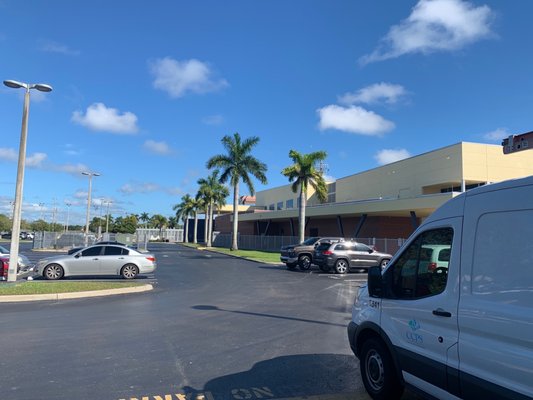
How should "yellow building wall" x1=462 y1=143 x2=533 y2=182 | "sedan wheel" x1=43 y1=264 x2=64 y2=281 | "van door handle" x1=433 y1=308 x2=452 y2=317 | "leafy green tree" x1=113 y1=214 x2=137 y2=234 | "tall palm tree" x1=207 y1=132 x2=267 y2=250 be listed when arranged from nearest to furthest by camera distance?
"van door handle" x1=433 y1=308 x2=452 y2=317
"sedan wheel" x1=43 y1=264 x2=64 y2=281
"yellow building wall" x1=462 y1=143 x2=533 y2=182
"tall palm tree" x1=207 y1=132 x2=267 y2=250
"leafy green tree" x1=113 y1=214 x2=137 y2=234

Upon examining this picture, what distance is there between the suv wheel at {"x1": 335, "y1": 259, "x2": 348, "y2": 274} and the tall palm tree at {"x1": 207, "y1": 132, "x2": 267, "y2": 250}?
2525cm

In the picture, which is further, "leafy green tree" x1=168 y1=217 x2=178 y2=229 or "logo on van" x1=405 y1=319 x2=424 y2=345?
"leafy green tree" x1=168 y1=217 x2=178 y2=229

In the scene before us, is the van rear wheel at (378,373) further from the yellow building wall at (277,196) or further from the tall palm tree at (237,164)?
the yellow building wall at (277,196)

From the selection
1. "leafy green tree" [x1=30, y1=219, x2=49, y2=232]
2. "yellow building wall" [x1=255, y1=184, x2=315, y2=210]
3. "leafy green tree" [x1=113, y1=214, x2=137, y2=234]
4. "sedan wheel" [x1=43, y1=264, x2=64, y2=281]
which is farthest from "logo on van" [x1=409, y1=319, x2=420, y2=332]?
"leafy green tree" [x1=30, y1=219, x2=49, y2=232]

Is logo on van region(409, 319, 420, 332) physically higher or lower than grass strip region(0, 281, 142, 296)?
higher

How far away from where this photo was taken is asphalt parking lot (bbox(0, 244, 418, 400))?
206 inches

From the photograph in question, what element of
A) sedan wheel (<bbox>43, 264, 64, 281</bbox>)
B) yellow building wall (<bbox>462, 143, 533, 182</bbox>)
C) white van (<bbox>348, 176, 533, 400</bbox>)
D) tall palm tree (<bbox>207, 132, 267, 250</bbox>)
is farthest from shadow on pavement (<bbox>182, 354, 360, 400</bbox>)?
tall palm tree (<bbox>207, 132, 267, 250</bbox>)

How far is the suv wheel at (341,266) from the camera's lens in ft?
72.3

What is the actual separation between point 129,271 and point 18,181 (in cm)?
528

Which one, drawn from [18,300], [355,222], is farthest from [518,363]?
[355,222]

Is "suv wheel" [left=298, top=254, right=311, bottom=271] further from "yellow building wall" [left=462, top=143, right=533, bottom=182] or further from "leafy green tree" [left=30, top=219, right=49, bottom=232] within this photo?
"leafy green tree" [left=30, top=219, right=49, bottom=232]

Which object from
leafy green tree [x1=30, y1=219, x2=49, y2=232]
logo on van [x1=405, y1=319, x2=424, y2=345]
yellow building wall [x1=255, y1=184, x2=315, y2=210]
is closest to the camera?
logo on van [x1=405, y1=319, x2=424, y2=345]

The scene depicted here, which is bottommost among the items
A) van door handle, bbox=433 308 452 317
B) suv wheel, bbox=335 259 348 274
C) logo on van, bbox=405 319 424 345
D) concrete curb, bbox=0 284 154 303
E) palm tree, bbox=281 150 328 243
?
concrete curb, bbox=0 284 154 303

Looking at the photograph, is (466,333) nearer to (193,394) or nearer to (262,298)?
(193,394)
